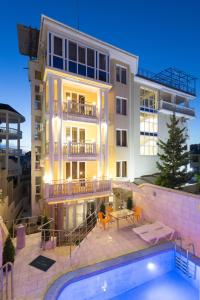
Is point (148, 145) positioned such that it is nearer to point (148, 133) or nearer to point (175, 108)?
point (148, 133)

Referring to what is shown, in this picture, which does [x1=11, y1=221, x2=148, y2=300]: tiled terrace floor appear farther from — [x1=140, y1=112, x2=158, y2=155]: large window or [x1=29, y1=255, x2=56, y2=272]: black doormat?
[x1=140, y1=112, x2=158, y2=155]: large window

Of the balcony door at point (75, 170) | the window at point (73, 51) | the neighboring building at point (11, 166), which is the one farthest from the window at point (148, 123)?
the neighboring building at point (11, 166)

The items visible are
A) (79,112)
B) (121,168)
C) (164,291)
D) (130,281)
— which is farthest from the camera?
(121,168)

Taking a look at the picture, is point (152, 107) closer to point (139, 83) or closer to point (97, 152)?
point (139, 83)

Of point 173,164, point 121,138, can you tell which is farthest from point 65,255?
point 173,164

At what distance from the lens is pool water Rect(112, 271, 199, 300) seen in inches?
280

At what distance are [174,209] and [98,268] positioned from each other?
6.15 meters

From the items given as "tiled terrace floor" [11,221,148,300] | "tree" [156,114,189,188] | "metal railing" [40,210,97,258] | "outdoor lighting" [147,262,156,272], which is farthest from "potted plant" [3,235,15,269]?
"tree" [156,114,189,188]

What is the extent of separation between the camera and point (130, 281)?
25.3ft

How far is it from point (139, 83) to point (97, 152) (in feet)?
31.9

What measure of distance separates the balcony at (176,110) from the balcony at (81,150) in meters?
11.0

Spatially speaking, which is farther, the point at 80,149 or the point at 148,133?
the point at 148,133

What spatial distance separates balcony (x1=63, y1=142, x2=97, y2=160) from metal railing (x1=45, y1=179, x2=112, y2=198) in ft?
6.44

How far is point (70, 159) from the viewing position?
1349 centimetres
